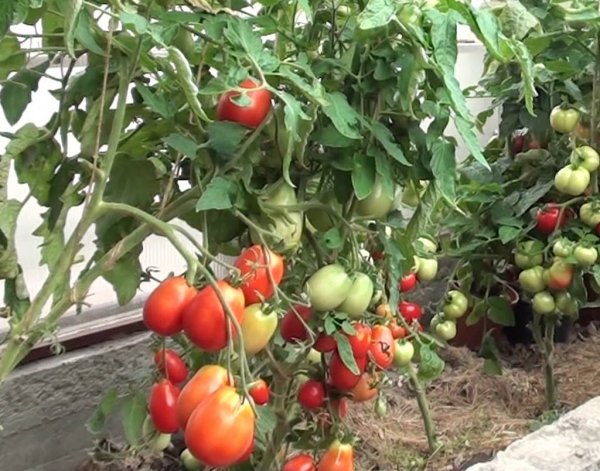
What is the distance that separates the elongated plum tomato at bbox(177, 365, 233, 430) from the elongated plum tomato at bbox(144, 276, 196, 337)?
0.15 ft

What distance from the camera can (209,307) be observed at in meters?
0.65

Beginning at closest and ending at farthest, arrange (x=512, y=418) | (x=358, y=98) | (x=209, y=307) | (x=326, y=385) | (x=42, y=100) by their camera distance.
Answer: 1. (x=209, y=307)
2. (x=358, y=98)
3. (x=326, y=385)
4. (x=42, y=100)
5. (x=512, y=418)

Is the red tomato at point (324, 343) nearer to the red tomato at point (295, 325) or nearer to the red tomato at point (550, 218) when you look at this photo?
the red tomato at point (295, 325)

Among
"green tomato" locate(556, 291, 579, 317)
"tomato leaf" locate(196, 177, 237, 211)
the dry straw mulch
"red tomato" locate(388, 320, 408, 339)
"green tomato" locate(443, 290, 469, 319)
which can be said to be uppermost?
"tomato leaf" locate(196, 177, 237, 211)

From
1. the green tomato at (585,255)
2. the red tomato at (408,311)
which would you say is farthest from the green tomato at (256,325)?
the green tomato at (585,255)

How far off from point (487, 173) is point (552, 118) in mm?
160

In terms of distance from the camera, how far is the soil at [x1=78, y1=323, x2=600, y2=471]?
4.29 ft

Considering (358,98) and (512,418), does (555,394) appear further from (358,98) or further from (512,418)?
(358,98)

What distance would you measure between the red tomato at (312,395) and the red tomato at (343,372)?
0.04 metres

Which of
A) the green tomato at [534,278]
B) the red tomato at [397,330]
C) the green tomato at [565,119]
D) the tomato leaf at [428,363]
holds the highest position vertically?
the green tomato at [565,119]

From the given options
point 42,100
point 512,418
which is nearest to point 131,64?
point 42,100

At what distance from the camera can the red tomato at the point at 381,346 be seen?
904 mm

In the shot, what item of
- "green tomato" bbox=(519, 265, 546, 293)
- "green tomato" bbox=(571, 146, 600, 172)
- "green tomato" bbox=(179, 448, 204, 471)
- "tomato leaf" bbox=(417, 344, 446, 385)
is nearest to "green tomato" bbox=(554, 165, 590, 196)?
"green tomato" bbox=(571, 146, 600, 172)

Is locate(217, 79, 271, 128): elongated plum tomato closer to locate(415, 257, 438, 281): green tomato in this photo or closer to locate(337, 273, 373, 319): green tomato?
locate(337, 273, 373, 319): green tomato
